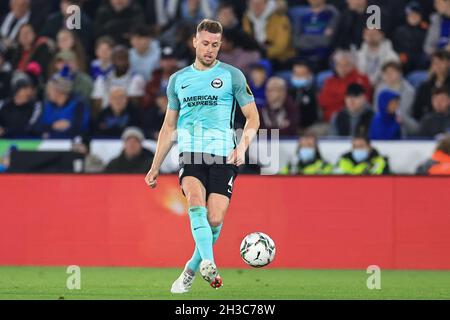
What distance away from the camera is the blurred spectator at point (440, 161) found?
46.7 feet

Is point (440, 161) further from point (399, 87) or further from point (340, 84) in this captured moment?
point (340, 84)

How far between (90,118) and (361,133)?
13.1 ft

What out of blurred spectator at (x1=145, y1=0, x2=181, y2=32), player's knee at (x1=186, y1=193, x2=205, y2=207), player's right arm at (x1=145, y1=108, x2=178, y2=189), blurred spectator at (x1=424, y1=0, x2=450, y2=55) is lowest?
player's knee at (x1=186, y1=193, x2=205, y2=207)

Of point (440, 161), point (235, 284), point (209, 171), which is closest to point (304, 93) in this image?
point (440, 161)

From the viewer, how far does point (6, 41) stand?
17453 millimetres

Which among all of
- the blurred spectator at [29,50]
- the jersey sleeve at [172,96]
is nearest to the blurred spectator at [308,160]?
the blurred spectator at [29,50]

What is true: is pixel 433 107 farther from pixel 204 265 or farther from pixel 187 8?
pixel 204 265

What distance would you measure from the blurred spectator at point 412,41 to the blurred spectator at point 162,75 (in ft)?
10.8

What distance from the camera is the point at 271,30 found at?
655 inches

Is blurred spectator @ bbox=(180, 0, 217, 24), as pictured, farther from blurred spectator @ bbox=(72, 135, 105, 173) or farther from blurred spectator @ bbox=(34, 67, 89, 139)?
blurred spectator @ bbox=(72, 135, 105, 173)

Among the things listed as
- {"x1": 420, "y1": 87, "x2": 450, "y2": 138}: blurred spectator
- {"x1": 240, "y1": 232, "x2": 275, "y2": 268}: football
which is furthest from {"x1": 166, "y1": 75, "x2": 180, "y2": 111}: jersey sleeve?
{"x1": 420, "y1": 87, "x2": 450, "y2": 138}: blurred spectator

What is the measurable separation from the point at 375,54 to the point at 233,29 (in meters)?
2.13

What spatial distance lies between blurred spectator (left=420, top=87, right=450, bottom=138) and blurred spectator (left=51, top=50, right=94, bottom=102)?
497 centimetres

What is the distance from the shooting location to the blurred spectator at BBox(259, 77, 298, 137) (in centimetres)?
1547
